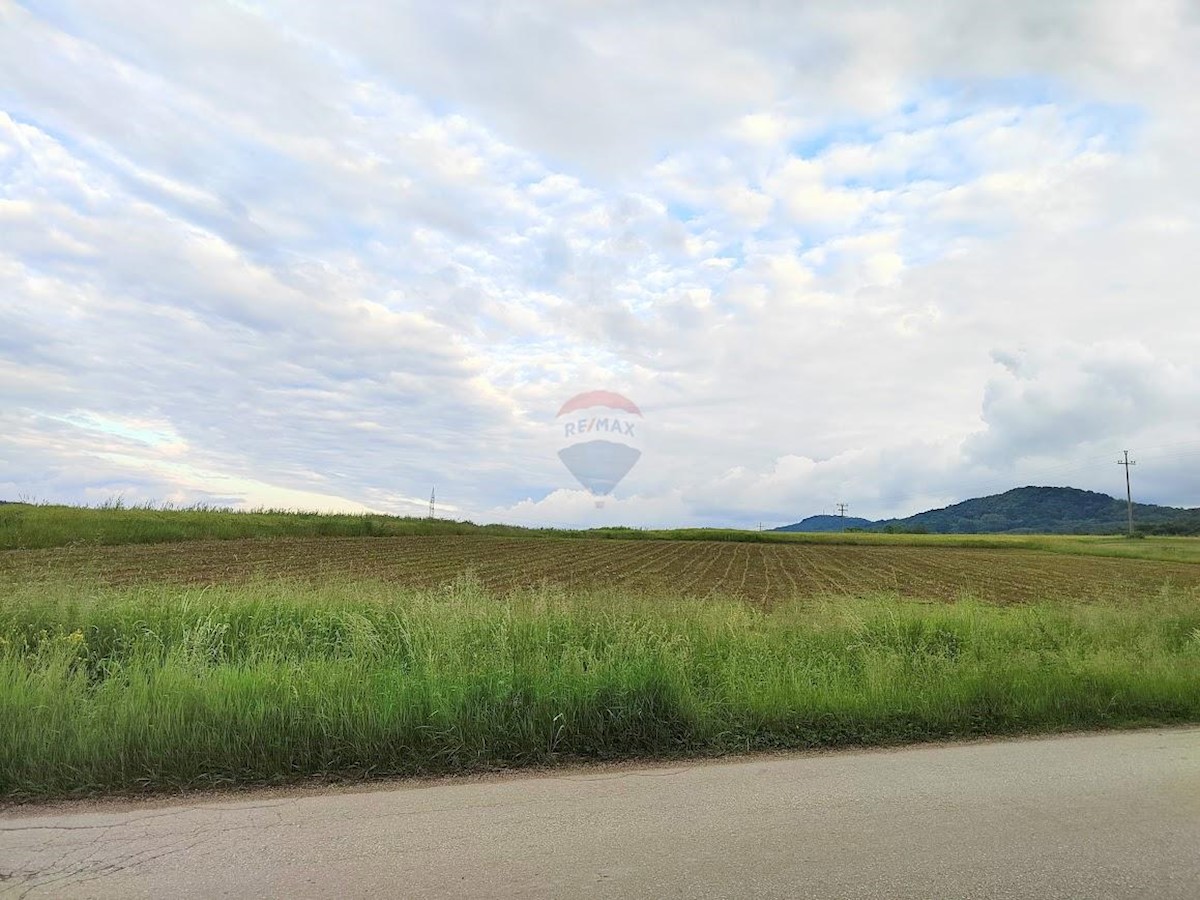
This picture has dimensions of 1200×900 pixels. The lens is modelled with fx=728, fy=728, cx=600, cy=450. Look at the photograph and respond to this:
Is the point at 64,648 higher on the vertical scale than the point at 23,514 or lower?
lower

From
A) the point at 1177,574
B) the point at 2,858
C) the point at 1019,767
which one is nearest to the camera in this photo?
the point at 2,858

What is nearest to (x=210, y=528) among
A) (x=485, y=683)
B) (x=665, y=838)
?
(x=485, y=683)

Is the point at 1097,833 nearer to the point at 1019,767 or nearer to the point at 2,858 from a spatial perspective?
the point at 1019,767

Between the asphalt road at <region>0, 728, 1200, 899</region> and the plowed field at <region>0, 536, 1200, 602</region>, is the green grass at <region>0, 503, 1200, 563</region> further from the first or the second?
the asphalt road at <region>0, 728, 1200, 899</region>

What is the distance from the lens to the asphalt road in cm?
359

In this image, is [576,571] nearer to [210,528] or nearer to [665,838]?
[210,528]

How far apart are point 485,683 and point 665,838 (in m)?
2.78

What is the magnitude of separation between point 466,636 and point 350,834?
14.2 ft

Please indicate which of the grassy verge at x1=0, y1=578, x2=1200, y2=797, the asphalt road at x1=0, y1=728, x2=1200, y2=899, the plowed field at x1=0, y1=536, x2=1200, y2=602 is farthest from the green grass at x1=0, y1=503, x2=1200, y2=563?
the asphalt road at x1=0, y1=728, x2=1200, y2=899

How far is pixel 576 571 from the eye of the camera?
32.8m

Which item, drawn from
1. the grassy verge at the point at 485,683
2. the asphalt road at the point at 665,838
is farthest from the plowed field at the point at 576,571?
the asphalt road at the point at 665,838

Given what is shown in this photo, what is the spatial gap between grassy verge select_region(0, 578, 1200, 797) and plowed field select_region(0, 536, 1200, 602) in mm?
9935

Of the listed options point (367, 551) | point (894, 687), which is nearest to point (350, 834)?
point (894, 687)

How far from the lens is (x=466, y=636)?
8.52 meters
